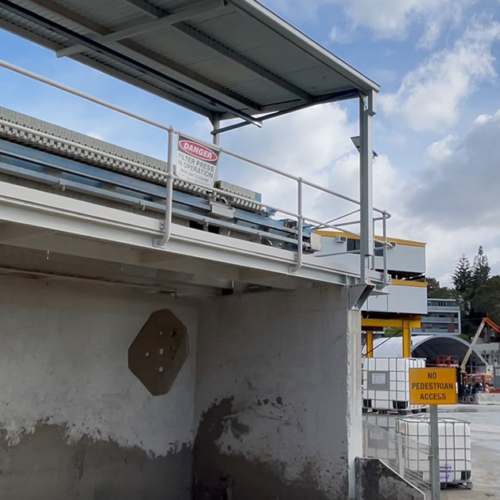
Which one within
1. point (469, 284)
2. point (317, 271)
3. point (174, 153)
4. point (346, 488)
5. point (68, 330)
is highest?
point (469, 284)

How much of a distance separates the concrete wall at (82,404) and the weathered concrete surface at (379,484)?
2.98m

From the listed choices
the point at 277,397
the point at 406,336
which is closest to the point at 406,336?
the point at 406,336

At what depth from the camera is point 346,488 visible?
7.82 metres

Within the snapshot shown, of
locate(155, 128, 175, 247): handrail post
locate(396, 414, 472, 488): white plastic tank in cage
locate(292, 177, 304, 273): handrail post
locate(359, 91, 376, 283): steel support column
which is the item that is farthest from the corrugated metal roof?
locate(396, 414, 472, 488): white plastic tank in cage

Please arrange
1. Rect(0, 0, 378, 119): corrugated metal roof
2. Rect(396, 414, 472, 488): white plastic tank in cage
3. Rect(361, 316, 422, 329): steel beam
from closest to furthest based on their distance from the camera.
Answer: Rect(0, 0, 378, 119): corrugated metal roof < Rect(396, 414, 472, 488): white plastic tank in cage < Rect(361, 316, 422, 329): steel beam

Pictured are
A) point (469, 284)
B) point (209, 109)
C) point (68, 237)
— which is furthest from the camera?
point (469, 284)

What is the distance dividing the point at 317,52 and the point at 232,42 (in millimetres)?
1092

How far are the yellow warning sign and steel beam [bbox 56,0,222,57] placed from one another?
4.89m

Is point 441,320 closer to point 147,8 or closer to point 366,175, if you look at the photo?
point 366,175

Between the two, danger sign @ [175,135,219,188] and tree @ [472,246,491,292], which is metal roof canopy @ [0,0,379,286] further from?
tree @ [472,246,491,292]

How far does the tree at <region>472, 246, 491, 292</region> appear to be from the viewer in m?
97.9

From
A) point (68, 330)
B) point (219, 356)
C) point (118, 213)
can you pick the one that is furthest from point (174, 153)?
point (219, 356)

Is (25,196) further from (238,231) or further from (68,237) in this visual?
(238,231)

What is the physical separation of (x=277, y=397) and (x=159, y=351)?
1970 millimetres
